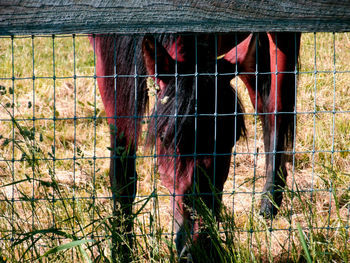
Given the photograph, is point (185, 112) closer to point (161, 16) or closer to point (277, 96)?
point (161, 16)

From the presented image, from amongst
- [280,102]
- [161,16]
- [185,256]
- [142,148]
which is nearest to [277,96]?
[280,102]

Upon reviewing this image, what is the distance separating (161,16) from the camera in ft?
6.19

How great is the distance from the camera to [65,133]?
14.6 ft

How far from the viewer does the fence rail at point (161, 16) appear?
1836mm

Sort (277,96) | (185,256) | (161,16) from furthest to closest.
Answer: (277,96)
(185,256)
(161,16)

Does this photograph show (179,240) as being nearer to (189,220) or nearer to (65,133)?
(189,220)

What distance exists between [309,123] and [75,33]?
3.08m

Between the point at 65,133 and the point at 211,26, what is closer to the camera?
the point at 211,26

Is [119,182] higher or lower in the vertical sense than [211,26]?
lower

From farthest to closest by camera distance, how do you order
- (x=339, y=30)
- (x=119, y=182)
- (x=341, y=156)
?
(x=341, y=156) < (x=119, y=182) < (x=339, y=30)

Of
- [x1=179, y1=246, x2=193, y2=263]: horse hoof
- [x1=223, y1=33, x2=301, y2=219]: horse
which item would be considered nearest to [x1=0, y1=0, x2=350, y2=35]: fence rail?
[x1=179, y1=246, x2=193, y2=263]: horse hoof

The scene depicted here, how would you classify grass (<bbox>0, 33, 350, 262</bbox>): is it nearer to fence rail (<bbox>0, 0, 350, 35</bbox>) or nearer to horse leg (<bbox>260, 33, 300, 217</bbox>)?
horse leg (<bbox>260, 33, 300, 217</bbox>)

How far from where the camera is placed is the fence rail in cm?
184

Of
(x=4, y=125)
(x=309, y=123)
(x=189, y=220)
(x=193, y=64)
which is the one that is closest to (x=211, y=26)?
(x=193, y=64)
